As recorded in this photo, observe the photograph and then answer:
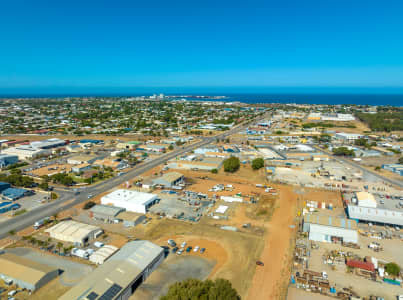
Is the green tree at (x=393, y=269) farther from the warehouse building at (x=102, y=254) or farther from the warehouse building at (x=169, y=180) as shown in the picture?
the warehouse building at (x=169, y=180)

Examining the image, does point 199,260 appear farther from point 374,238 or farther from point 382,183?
point 382,183

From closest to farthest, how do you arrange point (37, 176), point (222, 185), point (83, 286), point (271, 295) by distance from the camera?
1. point (83, 286)
2. point (271, 295)
3. point (222, 185)
4. point (37, 176)

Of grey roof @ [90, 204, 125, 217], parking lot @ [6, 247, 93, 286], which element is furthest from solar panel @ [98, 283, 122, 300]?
grey roof @ [90, 204, 125, 217]

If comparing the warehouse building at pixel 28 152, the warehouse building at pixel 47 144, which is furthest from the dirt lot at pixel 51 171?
the warehouse building at pixel 47 144

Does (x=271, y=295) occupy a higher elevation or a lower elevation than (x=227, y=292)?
lower

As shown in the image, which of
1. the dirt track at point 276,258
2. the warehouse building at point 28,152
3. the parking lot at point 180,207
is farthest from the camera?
the warehouse building at point 28,152

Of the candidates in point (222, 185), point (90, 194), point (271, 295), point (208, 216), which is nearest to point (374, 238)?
point (271, 295)

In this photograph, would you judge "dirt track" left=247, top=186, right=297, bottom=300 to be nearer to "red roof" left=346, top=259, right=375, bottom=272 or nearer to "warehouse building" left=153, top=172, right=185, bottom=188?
"red roof" left=346, top=259, right=375, bottom=272
